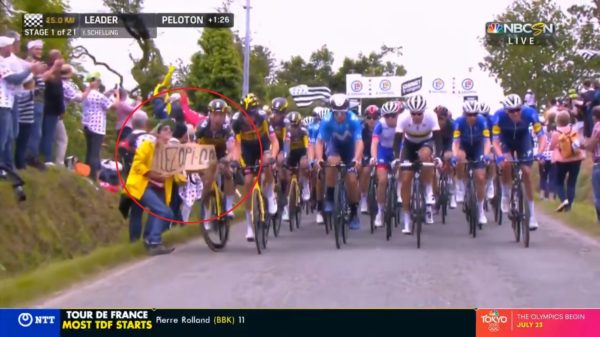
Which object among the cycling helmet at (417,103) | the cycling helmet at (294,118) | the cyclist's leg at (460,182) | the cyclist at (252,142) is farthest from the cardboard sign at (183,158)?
the cyclist's leg at (460,182)

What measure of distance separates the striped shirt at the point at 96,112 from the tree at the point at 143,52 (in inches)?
28.3

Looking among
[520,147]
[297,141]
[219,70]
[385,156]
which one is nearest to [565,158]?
[385,156]

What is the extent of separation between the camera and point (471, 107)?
553 inches

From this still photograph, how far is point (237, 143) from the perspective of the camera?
12039mm

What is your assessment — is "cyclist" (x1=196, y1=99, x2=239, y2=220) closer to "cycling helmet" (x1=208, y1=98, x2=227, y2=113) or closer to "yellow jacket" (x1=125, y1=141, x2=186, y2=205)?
"cycling helmet" (x1=208, y1=98, x2=227, y2=113)

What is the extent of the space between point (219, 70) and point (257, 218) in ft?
32.1

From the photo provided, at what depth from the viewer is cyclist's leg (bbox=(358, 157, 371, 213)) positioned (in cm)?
1449

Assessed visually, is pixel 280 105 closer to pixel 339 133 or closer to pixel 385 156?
pixel 339 133

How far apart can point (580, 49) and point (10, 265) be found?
34.3 feet

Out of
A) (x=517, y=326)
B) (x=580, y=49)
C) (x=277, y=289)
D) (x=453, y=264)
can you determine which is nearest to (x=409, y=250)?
(x=453, y=264)

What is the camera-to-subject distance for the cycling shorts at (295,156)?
592 inches

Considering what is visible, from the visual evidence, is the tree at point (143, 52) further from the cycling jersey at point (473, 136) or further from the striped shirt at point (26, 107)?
the cycling jersey at point (473, 136)

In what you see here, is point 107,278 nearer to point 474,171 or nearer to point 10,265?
point 10,265

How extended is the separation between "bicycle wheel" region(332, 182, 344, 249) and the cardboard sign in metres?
1.62
